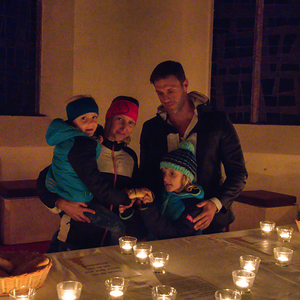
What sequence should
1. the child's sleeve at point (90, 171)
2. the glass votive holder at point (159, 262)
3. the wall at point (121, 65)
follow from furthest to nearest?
the wall at point (121, 65), the child's sleeve at point (90, 171), the glass votive holder at point (159, 262)

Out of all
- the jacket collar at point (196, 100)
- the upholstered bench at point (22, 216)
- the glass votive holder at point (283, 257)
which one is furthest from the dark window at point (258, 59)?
the glass votive holder at point (283, 257)

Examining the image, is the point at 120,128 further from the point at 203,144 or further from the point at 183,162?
the point at 203,144

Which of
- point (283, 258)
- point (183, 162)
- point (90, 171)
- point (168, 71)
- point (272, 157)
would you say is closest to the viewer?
point (283, 258)

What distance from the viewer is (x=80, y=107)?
2459 mm

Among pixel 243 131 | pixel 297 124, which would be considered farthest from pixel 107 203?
pixel 297 124

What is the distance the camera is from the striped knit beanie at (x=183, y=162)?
2562mm

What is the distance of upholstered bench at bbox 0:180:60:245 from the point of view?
461 cm

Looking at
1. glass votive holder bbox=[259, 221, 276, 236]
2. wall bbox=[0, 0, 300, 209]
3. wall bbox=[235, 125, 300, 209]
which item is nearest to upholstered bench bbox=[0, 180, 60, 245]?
wall bbox=[0, 0, 300, 209]

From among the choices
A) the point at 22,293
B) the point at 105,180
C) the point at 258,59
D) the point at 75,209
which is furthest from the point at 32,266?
the point at 258,59

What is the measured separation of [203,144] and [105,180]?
2.51 feet

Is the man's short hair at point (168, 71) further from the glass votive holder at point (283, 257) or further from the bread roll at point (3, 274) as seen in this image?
the bread roll at point (3, 274)

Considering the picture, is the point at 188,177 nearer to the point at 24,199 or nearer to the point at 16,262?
the point at 16,262

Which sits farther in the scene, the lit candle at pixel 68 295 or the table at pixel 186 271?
the table at pixel 186 271

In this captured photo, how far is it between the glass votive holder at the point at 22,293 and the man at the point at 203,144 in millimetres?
1501
